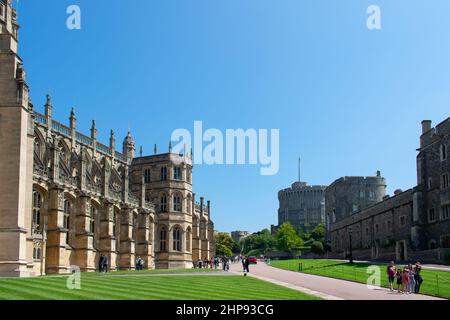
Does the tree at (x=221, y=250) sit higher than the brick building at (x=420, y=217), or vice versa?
the brick building at (x=420, y=217)

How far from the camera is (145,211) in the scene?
70.2 m

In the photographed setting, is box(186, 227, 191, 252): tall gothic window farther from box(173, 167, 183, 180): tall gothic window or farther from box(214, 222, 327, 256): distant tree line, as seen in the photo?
box(214, 222, 327, 256): distant tree line

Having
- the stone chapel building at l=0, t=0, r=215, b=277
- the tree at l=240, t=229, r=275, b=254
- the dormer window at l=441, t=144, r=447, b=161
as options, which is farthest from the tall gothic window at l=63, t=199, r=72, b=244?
the tree at l=240, t=229, r=275, b=254

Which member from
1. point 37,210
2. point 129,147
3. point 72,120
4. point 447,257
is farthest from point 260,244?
point 37,210

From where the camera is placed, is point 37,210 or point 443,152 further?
point 443,152

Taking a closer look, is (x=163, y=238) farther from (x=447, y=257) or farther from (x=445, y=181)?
(x=447, y=257)

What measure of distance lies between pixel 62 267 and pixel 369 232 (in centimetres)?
4586

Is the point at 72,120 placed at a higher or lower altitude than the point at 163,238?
higher

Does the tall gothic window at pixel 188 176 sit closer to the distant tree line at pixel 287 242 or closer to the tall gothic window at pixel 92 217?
the tall gothic window at pixel 92 217

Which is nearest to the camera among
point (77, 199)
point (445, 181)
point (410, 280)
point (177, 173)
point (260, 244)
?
point (410, 280)

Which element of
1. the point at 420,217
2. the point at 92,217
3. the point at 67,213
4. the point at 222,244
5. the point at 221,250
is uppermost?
the point at 67,213

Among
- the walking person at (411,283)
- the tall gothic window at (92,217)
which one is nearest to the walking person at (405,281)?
the walking person at (411,283)

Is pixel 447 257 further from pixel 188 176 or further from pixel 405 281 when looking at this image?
pixel 188 176

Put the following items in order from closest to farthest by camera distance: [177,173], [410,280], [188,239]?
[410,280] < [177,173] < [188,239]
